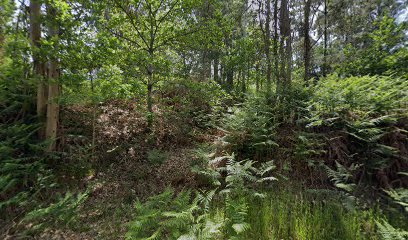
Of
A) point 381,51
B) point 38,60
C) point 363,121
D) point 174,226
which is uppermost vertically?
point 381,51

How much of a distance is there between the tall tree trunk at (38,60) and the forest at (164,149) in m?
0.02

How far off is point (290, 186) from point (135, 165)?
3.84 m

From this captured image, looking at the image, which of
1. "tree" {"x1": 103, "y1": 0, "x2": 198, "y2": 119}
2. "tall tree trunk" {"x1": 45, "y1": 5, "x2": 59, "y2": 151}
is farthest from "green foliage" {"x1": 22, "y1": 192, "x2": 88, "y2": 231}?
"tree" {"x1": 103, "y1": 0, "x2": 198, "y2": 119}

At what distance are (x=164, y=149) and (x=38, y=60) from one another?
381 centimetres

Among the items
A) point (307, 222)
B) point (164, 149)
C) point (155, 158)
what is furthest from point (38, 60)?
point (307, 222)

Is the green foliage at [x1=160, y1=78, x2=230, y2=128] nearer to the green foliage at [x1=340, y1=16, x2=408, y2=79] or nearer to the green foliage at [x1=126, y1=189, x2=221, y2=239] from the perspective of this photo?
the green foliage at [x1=126, y1=189, x2=221, y2=239]

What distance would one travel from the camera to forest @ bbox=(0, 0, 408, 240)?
10.4 ft

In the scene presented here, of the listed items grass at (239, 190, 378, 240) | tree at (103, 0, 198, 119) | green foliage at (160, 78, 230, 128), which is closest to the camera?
grass at (239, 190, 378, 240)

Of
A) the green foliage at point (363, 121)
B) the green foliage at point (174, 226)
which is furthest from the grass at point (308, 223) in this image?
the green foliage at point (363, 121)

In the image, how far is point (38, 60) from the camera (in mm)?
4633

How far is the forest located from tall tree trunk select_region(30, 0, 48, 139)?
24mm

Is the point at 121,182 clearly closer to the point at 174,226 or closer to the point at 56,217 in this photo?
the point at 56,217

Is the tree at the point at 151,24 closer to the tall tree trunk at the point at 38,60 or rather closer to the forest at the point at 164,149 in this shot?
the forest at the point at 164,149

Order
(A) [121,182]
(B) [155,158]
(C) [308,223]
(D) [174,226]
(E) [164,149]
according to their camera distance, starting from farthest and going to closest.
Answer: (E) [164,149]
(B) [155,158]
(A) [121,182]
(D) [174,226]
(C) [308,223]
